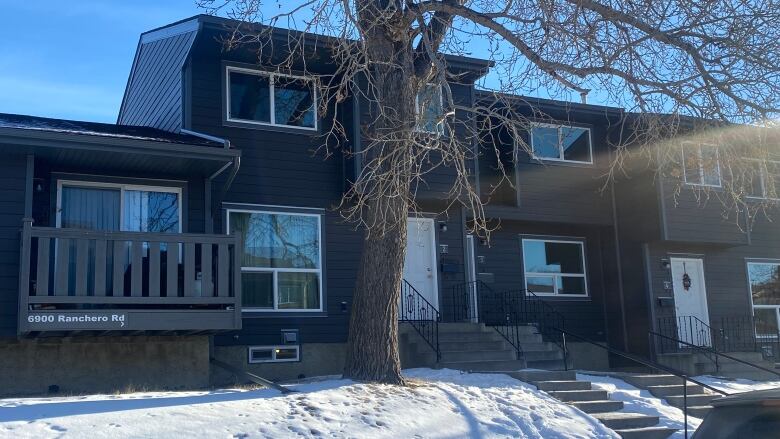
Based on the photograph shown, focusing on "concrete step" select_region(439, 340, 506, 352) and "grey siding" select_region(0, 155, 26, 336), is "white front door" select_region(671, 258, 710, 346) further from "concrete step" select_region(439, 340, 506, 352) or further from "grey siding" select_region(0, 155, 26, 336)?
"grey siding" select_region(0, 155, 26, 336)

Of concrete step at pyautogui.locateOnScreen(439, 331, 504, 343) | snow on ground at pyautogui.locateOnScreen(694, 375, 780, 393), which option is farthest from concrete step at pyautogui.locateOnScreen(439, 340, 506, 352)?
snow on ground at pyautogui.locateOnScreen(694, 375, 780, 393)

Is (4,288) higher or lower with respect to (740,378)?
higher

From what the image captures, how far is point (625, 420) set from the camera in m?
12.3

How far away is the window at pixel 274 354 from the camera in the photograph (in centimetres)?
1512

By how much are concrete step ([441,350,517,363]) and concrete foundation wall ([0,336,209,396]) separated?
4.01 meters

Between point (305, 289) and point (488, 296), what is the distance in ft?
15.4

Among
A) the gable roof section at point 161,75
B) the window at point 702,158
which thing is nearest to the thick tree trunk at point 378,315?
the window at point 702,158

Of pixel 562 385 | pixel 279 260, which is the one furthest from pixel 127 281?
pixel 562 385

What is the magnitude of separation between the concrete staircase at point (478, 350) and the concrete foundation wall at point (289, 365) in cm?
131

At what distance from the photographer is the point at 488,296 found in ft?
61.4

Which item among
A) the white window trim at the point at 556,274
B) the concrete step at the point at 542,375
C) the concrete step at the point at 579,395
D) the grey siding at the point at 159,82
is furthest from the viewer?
the white window trim at the point at 556,274

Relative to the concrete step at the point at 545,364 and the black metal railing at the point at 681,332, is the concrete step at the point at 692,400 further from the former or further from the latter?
the black metal railing at the point at 681,332

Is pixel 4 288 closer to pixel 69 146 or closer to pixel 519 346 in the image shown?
pixel 69 146

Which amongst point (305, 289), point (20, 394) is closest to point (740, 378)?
point (305, 289)
